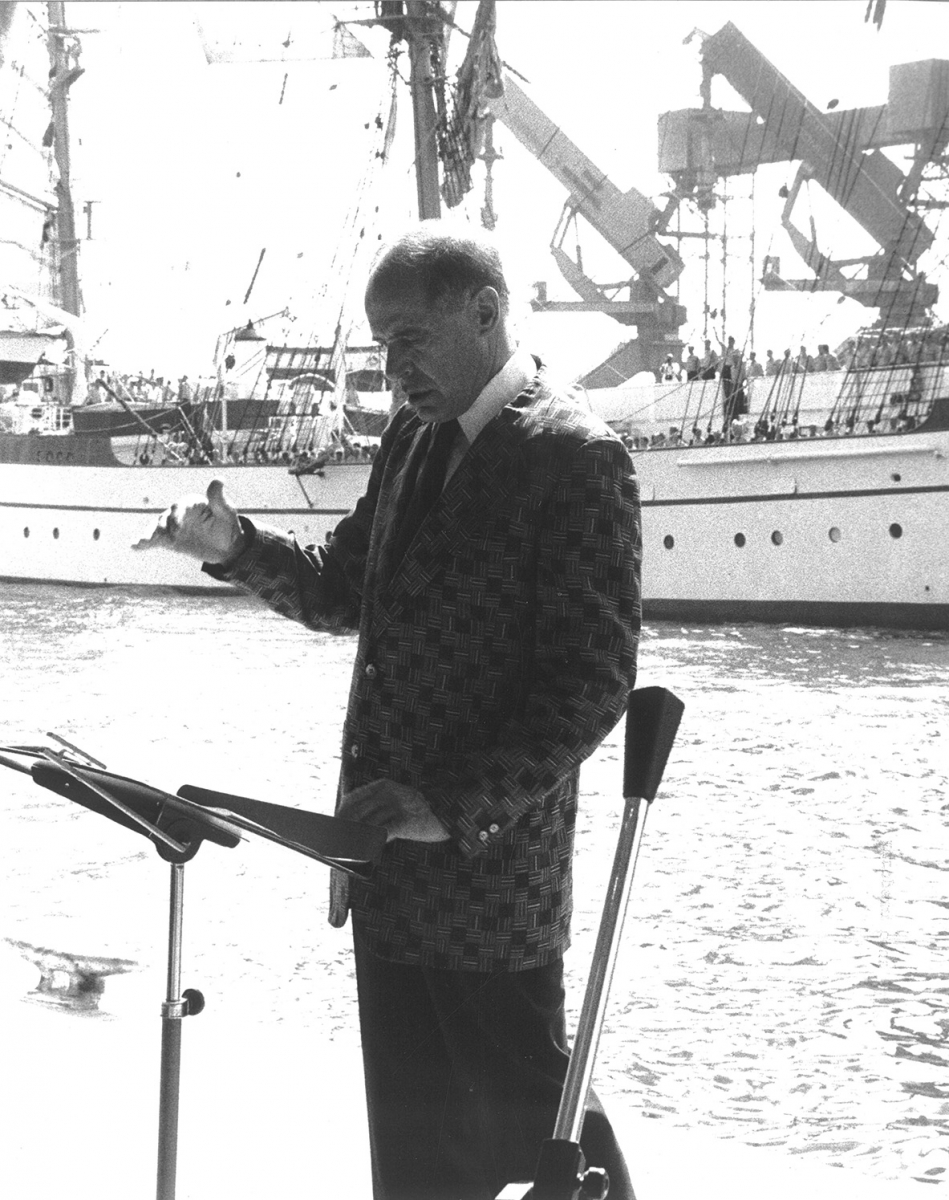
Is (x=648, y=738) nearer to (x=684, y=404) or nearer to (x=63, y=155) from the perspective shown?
(x=684, y=404)

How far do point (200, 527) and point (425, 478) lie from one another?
0.76ft

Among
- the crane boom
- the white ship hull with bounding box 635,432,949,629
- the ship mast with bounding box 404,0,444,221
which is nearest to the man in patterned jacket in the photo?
the white ship hull with bounding box 635,432,949,629

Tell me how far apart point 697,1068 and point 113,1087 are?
172 centimetres

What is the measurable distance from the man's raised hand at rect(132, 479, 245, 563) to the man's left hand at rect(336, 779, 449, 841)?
31 cm

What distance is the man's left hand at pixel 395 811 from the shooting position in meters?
1.55

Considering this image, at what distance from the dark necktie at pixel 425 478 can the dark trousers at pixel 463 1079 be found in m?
0.43

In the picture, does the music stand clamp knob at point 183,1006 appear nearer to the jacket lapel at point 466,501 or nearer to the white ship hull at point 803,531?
the jacket lapel at point 466,501

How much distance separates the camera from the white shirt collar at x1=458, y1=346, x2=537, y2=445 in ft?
5.43

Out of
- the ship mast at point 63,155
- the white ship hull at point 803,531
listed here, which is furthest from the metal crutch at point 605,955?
the ship mast at point 63,155

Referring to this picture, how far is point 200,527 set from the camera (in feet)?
5.59

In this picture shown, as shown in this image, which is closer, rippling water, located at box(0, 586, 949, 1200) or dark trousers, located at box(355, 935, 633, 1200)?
dark trousers, located at box(355, 935, 633, 1200)

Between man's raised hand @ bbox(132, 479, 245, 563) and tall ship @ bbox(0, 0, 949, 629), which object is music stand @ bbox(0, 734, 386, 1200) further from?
tall ship @ bbox(0, 0, 949, 629)

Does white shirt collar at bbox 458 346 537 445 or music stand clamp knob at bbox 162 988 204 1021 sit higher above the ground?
white shirt collar at bbox 458 346 537 445

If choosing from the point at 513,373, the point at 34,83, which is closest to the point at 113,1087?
the point at 513,373
